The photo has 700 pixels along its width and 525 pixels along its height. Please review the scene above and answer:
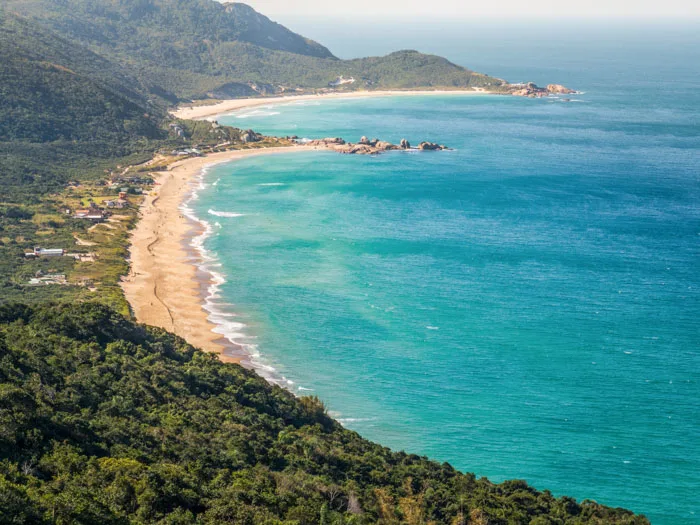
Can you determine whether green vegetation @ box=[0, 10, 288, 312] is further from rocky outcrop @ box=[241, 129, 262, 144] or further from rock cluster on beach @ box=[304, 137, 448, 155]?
rock cluster on beach @ box=[304, 137, 448, 155]

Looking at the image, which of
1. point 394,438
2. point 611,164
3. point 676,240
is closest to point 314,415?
point 394,438

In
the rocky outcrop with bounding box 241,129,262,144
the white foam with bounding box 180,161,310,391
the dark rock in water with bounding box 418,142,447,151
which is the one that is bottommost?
the white foam with bounding box 180,161,310,391

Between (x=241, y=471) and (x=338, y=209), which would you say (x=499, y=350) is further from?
(x=338, y=209)

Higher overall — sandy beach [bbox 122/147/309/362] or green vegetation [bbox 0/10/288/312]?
green vegetation [bbox 0/10/288/312]

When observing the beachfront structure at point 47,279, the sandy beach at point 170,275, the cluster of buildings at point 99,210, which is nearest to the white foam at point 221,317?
the sandy beach at point 170,275

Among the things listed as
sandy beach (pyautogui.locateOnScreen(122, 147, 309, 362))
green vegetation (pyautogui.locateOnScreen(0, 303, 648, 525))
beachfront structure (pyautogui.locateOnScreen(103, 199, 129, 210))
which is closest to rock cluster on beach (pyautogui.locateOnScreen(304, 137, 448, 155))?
sandy beach (pyautogui.locateOnScreen(122, 147, 309, 362))

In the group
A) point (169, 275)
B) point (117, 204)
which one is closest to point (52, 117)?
point (117, 204)
